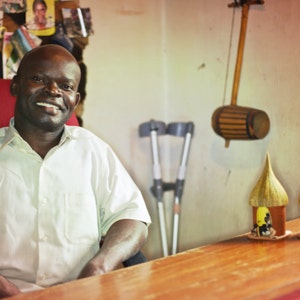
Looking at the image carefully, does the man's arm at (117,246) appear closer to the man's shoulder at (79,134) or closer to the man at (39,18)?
the man's shoulder at (79,134)

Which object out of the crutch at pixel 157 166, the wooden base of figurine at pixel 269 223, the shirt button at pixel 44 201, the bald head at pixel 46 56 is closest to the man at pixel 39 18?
the crutch at pixel 157 166

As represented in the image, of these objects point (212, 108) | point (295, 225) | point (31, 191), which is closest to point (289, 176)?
point (212, 108)

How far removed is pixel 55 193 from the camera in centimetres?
158

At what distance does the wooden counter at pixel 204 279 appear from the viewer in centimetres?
105

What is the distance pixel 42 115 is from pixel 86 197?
29 centimetres

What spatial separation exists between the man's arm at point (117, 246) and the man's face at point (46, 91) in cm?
38

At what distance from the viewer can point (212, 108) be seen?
2.84 metres

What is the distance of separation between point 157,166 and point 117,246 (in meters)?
1.48

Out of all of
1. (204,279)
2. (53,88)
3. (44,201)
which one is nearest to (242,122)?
(53,88)

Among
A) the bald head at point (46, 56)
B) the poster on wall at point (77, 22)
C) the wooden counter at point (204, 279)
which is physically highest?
the poster on wall at point (77, 22)

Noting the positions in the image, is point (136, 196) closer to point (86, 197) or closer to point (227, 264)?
point (86, 197)

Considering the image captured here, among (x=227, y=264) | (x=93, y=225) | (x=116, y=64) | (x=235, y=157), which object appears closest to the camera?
(x=227, y=264)

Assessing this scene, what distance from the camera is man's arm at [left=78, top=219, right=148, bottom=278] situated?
142 centimetres

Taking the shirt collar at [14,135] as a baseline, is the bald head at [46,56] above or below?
above
